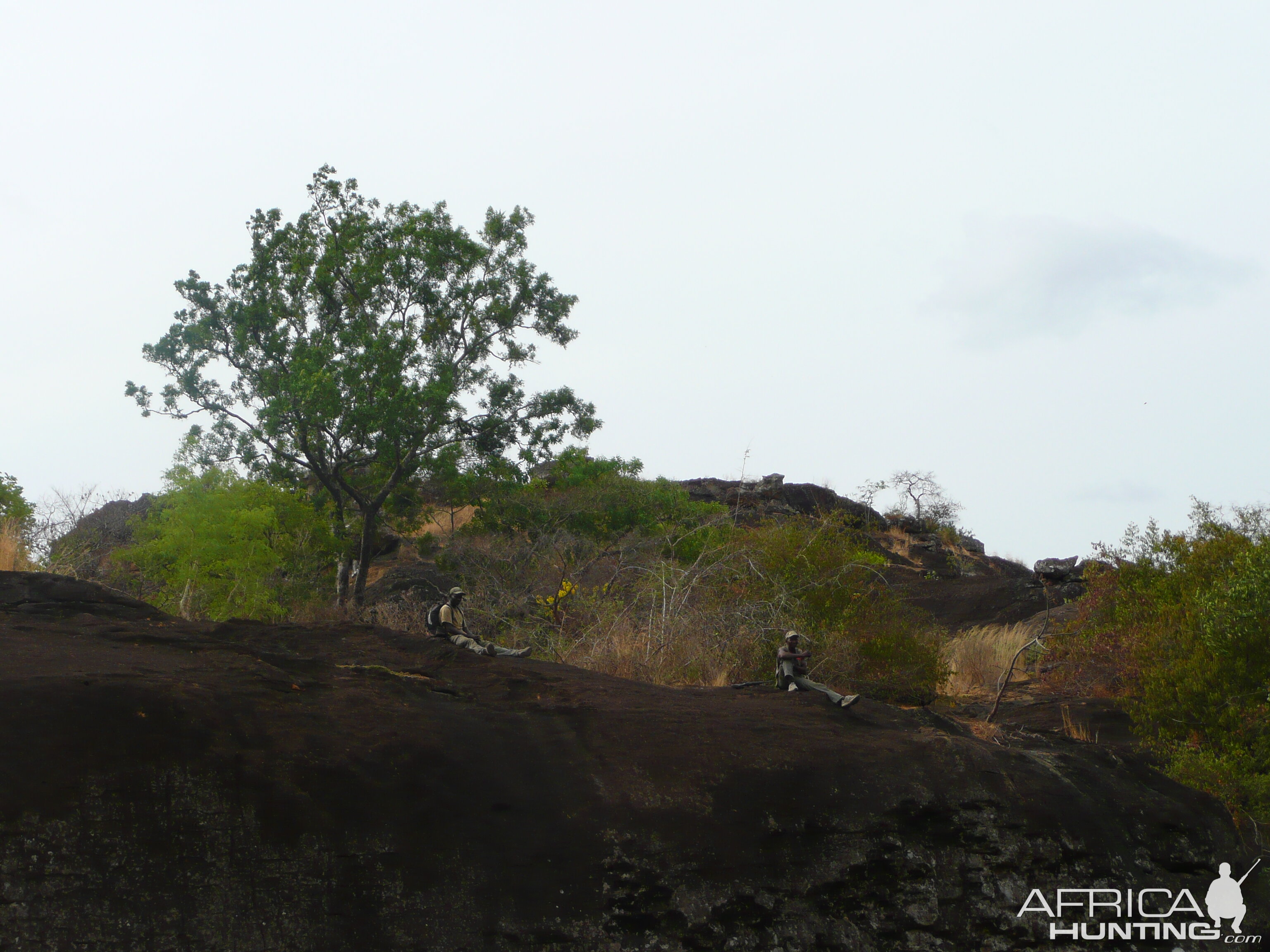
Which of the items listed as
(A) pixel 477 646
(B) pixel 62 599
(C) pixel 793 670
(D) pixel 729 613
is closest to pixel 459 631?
(A) pixel 477 646

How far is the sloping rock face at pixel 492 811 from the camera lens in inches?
213

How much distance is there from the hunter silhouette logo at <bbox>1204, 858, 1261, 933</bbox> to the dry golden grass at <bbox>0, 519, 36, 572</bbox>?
10100mm

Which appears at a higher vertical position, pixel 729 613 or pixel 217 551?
pixel 217 551

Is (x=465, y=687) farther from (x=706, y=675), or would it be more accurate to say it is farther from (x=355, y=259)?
(x=355, y=259)

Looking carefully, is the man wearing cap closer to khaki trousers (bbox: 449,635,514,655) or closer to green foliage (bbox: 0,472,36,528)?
khaki trousers (bbox: 449,635,514,655)

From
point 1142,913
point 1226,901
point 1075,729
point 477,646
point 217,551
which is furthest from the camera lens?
point 217,551

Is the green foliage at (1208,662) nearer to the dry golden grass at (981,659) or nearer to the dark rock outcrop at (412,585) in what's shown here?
the dry golden grass at (981,659)

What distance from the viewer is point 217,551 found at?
18016mm

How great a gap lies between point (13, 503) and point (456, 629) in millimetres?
11085

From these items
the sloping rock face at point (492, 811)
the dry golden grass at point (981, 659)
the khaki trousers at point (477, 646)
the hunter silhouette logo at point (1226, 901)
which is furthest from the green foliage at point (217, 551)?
the hunter silhouette logo at point (1226, 901)

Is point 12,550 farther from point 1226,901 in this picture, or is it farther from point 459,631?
point 1226,901

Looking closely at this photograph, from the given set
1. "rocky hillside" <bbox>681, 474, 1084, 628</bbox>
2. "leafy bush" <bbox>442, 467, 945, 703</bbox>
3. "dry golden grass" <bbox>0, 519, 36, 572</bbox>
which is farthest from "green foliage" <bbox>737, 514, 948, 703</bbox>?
"dry golden grass" <bbox>0, 519, 36, 572</bbox>

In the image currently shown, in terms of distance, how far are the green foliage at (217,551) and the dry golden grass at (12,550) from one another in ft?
9.20

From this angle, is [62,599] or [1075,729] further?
[1075,729]
